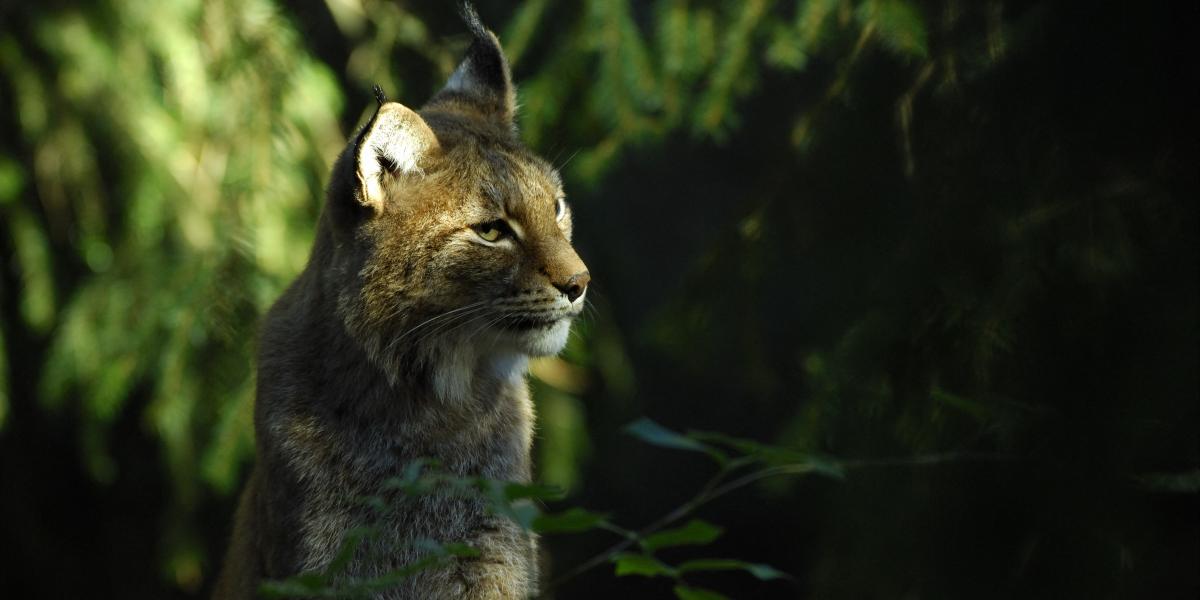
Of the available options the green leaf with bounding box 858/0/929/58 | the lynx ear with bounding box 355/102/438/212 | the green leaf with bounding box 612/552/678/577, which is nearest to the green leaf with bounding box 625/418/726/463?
the green leaf with bounding box 612/552/678/577

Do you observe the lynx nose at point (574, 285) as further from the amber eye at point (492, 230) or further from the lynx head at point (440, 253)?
the amber eye at point (492, 230)

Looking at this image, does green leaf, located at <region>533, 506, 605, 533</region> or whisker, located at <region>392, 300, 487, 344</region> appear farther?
whisker, located at <region>392, 300, 487, 344</region>

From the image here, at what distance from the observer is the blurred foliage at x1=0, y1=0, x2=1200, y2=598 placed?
1665 millimetres

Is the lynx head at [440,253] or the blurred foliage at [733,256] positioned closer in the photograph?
the blurred foliage at [733,256]

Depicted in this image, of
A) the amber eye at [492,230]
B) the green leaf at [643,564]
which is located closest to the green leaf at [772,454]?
the green leaf at [643,564]

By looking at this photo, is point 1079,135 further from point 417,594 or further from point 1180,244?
point 417,594

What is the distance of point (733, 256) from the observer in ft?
11.6

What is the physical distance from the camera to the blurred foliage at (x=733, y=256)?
1.67 m

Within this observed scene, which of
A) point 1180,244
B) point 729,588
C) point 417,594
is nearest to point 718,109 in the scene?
point 417,594

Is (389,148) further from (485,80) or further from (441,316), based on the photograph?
(485,80)

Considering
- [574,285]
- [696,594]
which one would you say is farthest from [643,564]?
[574,285]

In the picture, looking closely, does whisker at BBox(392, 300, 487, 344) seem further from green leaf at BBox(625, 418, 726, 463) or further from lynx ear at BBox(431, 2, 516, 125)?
green leaf at BBox(625, 418, 726, 463)

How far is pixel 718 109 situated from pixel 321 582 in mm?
2567

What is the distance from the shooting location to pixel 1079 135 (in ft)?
5.59
